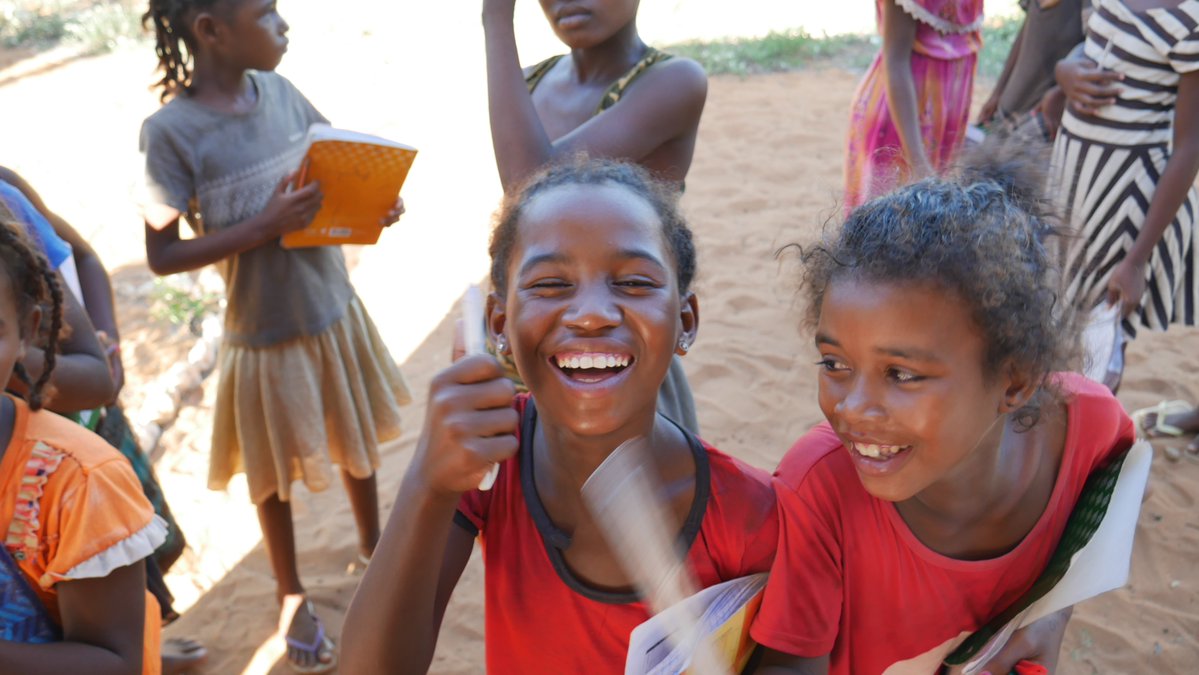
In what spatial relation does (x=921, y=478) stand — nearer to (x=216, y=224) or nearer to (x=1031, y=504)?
(x=1031, y=504)

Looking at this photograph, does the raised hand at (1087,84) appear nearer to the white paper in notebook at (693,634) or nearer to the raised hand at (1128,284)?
the raised hand at (1128,284)

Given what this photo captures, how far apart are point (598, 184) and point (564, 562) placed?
0.61m

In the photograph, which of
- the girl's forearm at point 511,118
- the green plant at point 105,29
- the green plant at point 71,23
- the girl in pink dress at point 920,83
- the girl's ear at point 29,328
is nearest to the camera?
the girl's ear at point 29,328

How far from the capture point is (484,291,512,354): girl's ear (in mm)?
1657

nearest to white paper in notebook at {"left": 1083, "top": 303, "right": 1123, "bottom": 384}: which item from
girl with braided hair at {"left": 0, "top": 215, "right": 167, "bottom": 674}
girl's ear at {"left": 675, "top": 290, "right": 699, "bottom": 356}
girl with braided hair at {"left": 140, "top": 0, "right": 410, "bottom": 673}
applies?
girl's ear at {"left": 675, "top": 290, "right": 699, "bottom": 356}

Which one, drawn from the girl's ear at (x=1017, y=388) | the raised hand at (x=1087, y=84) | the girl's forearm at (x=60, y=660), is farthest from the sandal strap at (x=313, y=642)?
the raised hand at (x=1087, y=84)

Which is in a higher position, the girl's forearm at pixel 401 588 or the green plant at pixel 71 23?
the green plant at pixel 71 23

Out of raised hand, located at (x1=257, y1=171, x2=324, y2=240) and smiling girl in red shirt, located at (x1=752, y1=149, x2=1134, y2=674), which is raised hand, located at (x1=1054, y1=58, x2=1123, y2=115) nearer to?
smiling girl in red shirt, located at (x1=752, y1=149, x2=1134, y2=674)

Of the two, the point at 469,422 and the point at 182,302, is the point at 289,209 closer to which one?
the point at 469,422

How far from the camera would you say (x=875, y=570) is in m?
1.55

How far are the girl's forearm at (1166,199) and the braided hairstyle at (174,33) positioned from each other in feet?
8.45

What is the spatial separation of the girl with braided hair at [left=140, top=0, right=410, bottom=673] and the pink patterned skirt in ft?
5.28

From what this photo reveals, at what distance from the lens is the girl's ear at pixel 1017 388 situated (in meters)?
1.46

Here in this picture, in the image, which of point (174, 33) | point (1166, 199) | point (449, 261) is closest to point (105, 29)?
point (449, 261)
